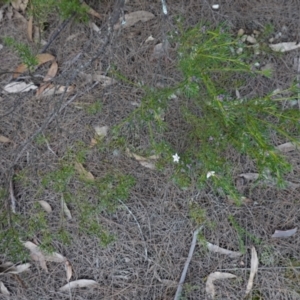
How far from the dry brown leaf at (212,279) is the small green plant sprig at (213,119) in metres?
0.37

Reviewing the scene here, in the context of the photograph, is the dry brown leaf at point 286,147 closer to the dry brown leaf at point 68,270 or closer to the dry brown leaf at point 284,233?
the dry brown leaf at point 284,233

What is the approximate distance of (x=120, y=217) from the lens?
2191 millimetres

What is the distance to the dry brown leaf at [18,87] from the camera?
91.3 inches

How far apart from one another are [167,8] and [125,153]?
74 cm

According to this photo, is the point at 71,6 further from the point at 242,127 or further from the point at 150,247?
the point at 150,247

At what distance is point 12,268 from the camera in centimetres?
218

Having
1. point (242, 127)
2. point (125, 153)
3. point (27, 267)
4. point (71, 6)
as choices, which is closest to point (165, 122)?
point (125, 153)

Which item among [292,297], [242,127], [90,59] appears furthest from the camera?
[90,59]

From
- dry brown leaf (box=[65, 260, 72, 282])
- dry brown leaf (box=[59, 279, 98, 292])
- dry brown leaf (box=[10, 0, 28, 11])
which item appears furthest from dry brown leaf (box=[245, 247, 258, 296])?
dry brown leaf (box=[10, 0, 28, 11])

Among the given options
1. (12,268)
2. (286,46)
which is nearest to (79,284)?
(12,268)

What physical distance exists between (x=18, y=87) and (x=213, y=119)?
1.01 metres

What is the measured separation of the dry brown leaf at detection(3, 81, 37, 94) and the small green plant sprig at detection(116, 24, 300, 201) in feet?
1.69

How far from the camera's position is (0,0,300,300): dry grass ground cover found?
84.5 inches

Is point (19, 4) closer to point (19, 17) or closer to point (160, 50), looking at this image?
point (19, 17)
